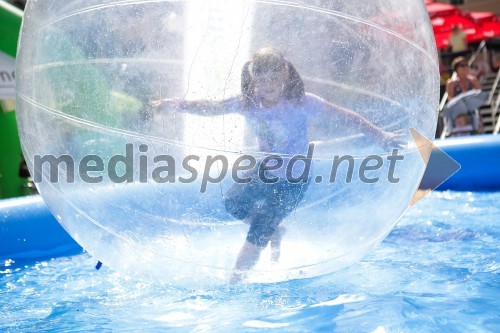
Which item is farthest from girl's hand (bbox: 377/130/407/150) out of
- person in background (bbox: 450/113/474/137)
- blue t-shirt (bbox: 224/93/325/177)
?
person in background (bbox: 450/113/474/137)

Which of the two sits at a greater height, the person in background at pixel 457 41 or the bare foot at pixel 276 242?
the bare foot at pixel 276 242

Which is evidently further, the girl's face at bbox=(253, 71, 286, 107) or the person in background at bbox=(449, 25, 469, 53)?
the person in background at bbox=(449, 25, 469, 53)

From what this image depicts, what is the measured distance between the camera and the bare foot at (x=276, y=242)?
2.43m

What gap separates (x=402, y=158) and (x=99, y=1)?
1258 mm

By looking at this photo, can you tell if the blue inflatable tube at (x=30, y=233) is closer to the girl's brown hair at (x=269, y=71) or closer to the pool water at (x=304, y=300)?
the pool water at (x=304, y=300)

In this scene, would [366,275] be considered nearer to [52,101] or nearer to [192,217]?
[192,217]

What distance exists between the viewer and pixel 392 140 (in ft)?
8.19

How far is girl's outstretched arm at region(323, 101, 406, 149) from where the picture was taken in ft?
7.72

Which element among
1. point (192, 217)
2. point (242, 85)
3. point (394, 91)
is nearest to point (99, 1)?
point (242, 85)

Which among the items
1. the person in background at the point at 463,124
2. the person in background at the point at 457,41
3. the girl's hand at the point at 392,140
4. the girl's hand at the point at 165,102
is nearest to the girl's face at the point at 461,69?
the person in background at the point at 463,124

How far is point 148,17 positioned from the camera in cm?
230

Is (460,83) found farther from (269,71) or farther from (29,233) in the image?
(269,71)

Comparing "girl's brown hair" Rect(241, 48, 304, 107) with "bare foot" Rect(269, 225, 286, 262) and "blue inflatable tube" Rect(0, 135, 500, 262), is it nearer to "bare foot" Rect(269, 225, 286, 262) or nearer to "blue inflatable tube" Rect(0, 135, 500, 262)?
"bare foot" Rect(269, 225, 286, 262)

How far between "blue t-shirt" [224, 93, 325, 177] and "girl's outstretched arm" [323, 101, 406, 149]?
67 millimetres
